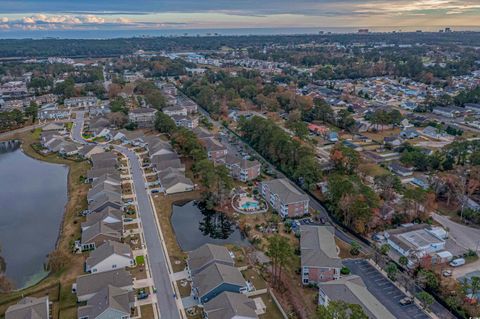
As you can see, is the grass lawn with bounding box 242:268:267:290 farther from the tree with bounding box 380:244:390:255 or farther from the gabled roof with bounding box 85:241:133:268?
the tree with bounding box 380:244:390:255

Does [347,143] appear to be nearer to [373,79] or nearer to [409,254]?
[409,254]

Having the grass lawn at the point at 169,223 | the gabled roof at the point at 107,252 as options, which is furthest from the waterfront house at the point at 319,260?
the gabled roof at the point at 107,252

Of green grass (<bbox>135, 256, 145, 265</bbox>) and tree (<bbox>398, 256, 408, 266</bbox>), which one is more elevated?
tree (<bbox>398, 256, 408, 266</bbox>)

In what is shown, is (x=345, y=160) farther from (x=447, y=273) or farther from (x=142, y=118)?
(x=142, y=118)

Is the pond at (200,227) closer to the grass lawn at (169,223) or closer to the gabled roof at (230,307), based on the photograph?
the grass lawn at (169,223)

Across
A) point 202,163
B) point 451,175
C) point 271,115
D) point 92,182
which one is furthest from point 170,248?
point 271,115

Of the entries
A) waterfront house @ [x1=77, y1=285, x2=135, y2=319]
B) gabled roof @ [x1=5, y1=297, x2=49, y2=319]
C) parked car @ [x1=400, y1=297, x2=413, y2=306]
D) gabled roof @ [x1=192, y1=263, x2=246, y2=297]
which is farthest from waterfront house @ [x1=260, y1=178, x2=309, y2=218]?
gabled roof @ [x1=5, y1=297, x2=49, y2=319]
